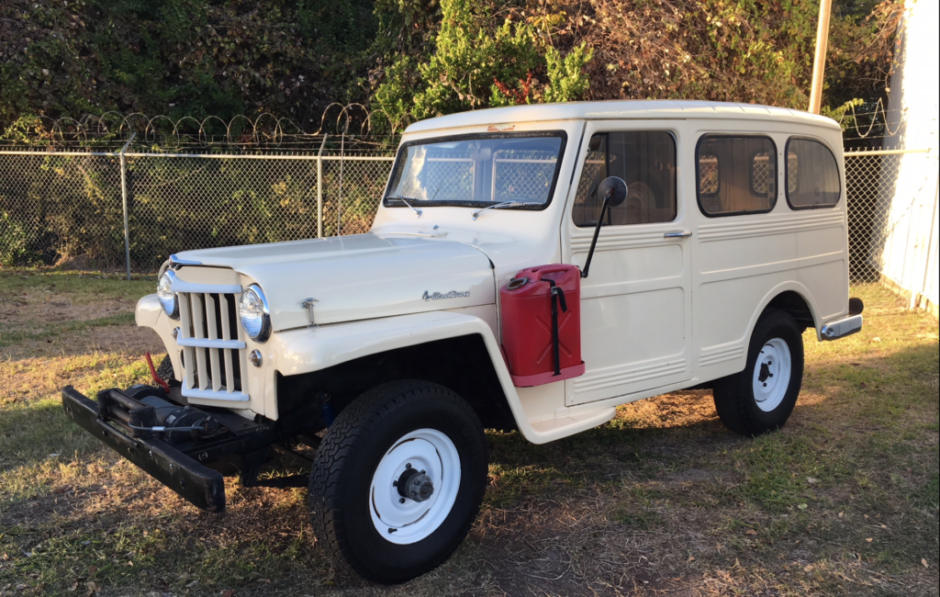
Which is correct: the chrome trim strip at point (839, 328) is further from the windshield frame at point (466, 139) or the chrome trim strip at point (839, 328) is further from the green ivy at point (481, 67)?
the green ivy at point (481, 67)

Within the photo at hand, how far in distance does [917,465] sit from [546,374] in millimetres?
2553

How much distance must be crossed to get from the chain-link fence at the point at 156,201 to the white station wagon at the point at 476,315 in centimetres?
718

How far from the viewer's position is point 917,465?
4.43 m

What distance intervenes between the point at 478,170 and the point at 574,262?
820 mm

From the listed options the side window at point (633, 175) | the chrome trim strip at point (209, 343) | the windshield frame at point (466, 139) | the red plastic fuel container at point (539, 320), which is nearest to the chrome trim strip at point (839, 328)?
the side window at point (633, 175)

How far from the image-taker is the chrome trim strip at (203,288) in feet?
10.3

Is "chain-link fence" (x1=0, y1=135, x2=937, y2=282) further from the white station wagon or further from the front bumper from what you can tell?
the front bumper

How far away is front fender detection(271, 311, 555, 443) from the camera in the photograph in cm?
285

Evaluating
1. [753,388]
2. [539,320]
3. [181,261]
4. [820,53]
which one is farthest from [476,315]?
[820,53]

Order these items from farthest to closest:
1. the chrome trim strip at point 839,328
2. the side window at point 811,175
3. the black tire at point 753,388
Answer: the chrome trim strip at point 839,328
the side window at point 811,175
the black tire at point 753,388

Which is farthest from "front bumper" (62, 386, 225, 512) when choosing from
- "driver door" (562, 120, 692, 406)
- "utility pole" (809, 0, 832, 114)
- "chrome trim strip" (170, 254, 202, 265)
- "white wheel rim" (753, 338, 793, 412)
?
"utility pole" (809, 0, 832, 114)

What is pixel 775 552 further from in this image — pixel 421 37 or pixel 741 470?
pixel 421 37

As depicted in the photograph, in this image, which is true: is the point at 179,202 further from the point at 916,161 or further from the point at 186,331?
the point at 916,161

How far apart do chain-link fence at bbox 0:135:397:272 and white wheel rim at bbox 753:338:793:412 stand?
7.39m
